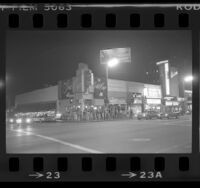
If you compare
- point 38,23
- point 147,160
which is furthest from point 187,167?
point 38,23

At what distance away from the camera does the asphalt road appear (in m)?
7.61

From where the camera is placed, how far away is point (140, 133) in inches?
431

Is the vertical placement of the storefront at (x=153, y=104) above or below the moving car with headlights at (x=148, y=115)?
above

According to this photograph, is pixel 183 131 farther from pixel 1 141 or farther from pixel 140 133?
pixel 1 141

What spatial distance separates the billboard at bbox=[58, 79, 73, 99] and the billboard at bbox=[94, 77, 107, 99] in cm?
64

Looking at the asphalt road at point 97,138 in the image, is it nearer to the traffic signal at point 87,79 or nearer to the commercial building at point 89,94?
the commercial building at point 89,94

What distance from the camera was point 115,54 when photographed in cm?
733

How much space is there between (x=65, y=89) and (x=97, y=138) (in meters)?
1.68

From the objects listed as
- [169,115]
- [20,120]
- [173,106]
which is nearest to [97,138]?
[20,120]

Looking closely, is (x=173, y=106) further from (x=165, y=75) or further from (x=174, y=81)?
(x=165, y=75)

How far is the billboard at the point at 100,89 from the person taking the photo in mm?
7789

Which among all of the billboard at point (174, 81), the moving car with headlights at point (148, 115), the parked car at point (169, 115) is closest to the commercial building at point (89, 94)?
the moving car with headlights at point (148, 115)

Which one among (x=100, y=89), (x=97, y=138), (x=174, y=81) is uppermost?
(x=174, y=81)

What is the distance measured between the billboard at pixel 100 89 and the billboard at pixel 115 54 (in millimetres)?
619
